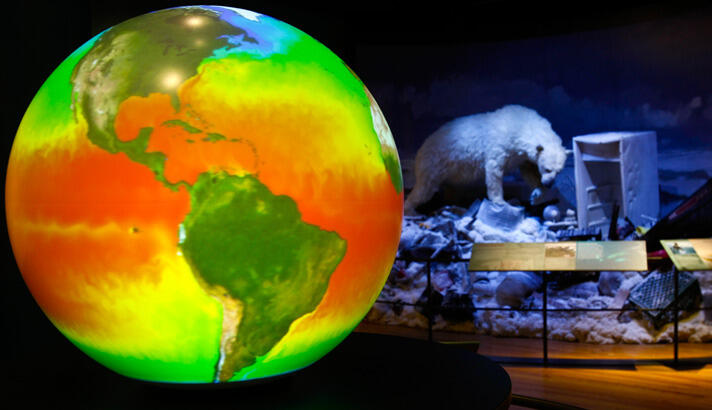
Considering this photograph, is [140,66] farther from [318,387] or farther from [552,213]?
[552,213]

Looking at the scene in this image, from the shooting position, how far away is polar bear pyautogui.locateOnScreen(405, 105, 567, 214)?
29.4 feet

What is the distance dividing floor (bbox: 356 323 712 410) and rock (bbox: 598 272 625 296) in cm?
112

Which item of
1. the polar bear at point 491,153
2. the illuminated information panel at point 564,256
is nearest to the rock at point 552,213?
the polar bear at point 491,153

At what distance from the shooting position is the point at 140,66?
1.55 meters

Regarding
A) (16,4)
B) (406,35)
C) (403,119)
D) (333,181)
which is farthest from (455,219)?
(333,181)

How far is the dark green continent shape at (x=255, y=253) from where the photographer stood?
4.75ft

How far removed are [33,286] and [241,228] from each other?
69 cm

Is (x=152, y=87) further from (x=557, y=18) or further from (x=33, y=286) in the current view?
(x=557, y=18)

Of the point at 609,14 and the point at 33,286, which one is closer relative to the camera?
the point at 33,286

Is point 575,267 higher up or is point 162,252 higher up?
point 162,252

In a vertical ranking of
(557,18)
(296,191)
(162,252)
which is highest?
(557,18)

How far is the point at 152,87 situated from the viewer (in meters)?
1.51

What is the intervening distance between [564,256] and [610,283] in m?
2.19

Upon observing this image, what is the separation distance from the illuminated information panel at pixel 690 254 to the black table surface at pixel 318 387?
12.4 ft
